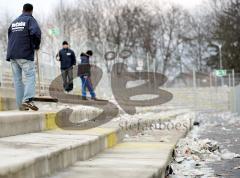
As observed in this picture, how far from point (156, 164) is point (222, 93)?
32660 mm

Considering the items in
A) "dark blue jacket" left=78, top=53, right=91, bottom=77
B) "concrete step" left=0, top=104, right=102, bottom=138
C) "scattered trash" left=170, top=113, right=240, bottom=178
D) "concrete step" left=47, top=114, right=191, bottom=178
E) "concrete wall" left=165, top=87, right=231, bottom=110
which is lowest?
"concrete wall" left=165, top=87, right=231, bottom=110

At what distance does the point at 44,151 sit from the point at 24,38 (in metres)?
4.00

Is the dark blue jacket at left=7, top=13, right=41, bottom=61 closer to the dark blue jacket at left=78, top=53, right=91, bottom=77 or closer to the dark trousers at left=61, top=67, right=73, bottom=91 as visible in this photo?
the dark trousers at left=61, top=67, right=73, bottom=91

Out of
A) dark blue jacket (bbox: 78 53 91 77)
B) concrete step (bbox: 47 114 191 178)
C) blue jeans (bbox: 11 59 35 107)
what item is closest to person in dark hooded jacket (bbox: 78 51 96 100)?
dark blue jacket (bbox: 78 53 91 77)

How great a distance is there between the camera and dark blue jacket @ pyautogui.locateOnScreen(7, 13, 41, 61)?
27.6 feet

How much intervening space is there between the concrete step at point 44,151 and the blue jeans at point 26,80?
110cm

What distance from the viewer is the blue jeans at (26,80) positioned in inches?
325

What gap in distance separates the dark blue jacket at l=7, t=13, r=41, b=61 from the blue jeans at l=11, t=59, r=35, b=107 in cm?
13

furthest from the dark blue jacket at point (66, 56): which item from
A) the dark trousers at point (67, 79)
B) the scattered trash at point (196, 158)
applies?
the scattered trash at point (196, 158)

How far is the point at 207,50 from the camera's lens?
198 ft

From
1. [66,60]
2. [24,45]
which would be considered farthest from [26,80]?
[66,60]

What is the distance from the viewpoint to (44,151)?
4.84 m

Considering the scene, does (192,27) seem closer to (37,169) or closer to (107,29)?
(107,29)

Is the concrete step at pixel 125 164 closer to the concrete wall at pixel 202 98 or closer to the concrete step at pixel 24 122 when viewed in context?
the concrete step at pixel 24 122
